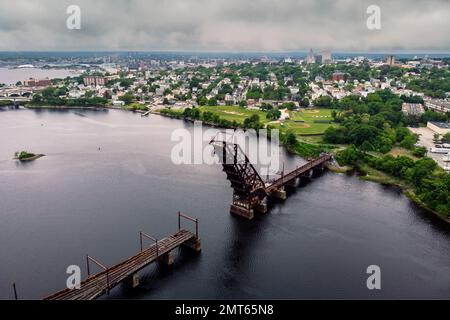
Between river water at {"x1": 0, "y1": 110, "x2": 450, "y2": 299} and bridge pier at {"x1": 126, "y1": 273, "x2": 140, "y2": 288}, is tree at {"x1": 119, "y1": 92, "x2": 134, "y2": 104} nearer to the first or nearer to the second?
river water at {"x1": 0, "y1": 110, "x2": 450, "y2": 299}

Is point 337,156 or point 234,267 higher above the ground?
point 337,156

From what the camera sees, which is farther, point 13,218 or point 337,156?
point 337,156

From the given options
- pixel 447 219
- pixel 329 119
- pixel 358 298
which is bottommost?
pixel 358 298

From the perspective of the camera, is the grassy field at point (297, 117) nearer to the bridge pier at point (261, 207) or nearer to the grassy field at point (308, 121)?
the grassy field at point (308, 121)

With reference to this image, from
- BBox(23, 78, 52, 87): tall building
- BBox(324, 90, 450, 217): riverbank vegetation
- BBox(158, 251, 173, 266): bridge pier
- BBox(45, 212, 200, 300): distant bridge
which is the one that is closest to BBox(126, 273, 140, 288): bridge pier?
BBox(45, 212, 200, 300): distant bridge

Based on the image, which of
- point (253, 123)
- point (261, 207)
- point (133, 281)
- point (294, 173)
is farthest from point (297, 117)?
point (133, 281)

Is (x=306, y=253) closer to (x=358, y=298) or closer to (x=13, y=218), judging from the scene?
(x=358, y=298)

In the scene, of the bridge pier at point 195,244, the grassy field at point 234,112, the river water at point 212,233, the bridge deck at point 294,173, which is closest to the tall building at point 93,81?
the grassy field at point 234,112

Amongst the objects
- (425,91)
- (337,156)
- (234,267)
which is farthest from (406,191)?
(425,91)
